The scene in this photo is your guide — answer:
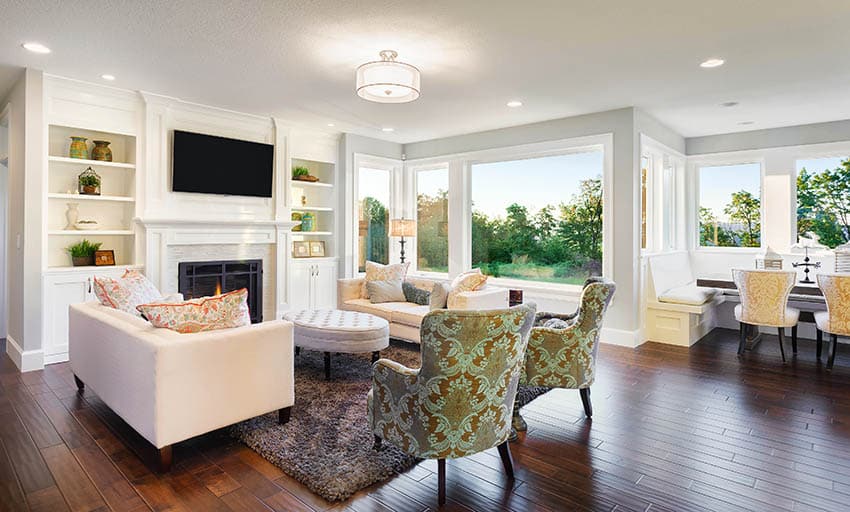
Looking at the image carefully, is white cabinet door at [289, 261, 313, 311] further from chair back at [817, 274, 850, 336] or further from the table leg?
chair back at [817, 274, 850, 336]

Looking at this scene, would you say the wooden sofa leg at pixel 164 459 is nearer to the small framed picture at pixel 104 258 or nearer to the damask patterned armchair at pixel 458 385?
the damask patterned armchair at pixel 458 385

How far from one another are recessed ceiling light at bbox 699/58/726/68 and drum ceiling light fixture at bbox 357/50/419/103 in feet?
7.56

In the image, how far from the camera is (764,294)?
4762 mm

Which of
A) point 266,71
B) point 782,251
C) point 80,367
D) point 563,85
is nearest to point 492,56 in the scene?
point 563,85

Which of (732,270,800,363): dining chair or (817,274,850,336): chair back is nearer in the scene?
(817,274,850,336): chair back

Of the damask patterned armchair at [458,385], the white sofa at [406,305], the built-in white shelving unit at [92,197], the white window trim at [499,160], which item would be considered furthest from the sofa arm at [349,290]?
the damask patterned armchair at [458,385]

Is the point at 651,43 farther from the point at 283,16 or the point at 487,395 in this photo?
the point at 487,395

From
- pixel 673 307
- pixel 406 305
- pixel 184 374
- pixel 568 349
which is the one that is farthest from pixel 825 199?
pixel 184 374

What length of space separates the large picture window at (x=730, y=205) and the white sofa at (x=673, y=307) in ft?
3.17

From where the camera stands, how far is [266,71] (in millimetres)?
4152

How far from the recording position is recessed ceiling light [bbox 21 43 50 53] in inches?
141

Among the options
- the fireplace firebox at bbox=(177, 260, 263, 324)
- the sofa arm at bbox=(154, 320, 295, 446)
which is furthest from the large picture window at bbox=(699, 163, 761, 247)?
the sofa arm at bbox=(154, 320, 295, 446)

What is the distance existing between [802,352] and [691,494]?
386 cm

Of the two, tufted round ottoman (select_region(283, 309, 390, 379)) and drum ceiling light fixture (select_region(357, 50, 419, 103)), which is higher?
drum ceiling light fixture (select_region(357, 50, 419, 103))
